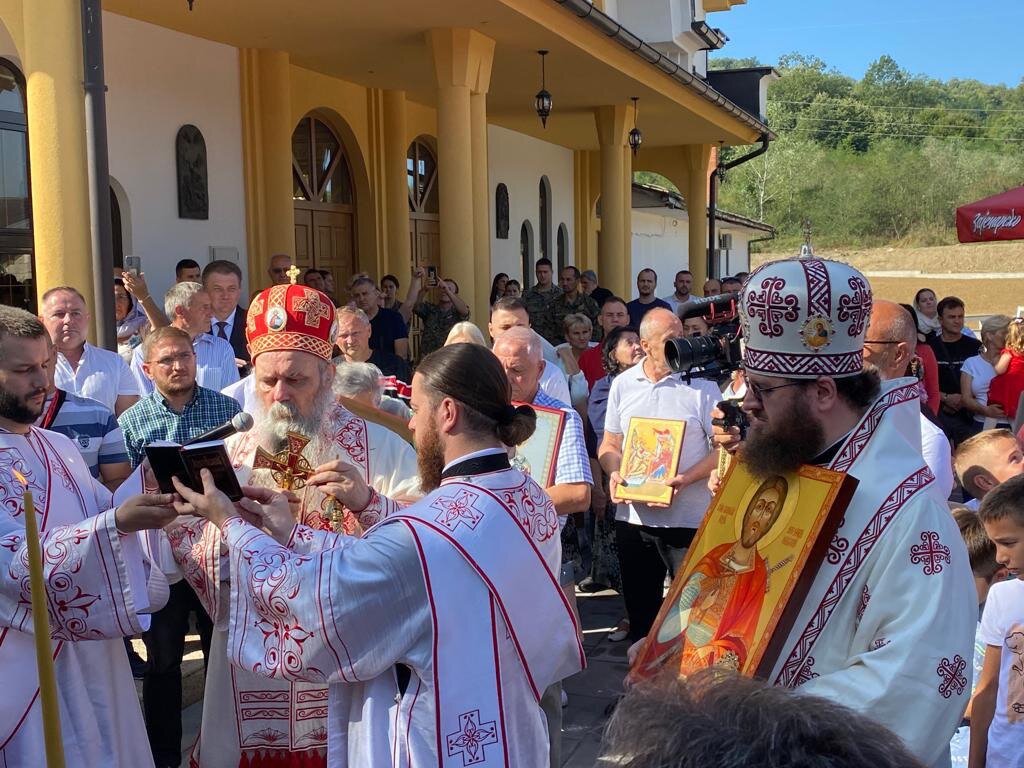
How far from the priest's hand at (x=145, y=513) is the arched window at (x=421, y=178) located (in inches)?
513

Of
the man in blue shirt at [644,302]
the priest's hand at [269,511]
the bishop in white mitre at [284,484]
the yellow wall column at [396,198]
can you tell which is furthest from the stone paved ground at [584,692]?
the yellow wall column at [396,198]

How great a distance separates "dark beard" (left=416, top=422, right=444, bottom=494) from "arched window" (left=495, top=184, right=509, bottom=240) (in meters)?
16.1

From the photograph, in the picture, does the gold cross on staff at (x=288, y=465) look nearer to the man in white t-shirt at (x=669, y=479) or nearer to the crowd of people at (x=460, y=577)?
the crowd of people at (x=460, y=577)

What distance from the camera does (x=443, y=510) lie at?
2535 millimetres

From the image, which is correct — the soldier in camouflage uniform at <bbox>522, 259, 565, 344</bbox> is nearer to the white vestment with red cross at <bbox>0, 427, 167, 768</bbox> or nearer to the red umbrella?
the red umbrella

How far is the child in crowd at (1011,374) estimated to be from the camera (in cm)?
864

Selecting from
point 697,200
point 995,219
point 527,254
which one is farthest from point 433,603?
point 697,200

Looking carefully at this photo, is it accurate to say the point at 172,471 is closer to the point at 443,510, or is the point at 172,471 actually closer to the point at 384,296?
the point at 443,510

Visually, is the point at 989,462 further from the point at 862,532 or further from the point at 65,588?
the point at 65,588

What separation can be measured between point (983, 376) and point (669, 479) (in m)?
4.64

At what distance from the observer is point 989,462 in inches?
168

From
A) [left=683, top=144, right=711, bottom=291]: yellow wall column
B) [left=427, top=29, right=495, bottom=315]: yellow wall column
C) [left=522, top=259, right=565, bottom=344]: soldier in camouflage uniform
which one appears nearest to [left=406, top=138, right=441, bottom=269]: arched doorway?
[left=522, top=259, right=565, bottom=344]: soldier in camouflage uniform

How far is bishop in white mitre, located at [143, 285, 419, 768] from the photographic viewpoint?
131 inches

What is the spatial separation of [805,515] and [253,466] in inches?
77.7
